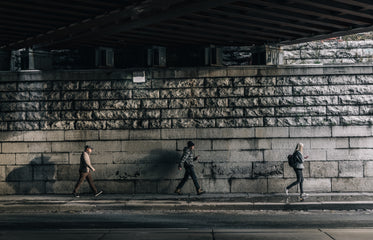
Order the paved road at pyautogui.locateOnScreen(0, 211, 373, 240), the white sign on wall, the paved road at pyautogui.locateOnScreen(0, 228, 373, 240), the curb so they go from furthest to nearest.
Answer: the white sign on wall < the curb < the paved road at pyautogui.locateOnScreen(0, 211, 373, 240) < the paved road at pyautogui.locateOnScreen(0, 228, 373, 240)

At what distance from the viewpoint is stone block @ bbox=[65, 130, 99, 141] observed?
14.0m

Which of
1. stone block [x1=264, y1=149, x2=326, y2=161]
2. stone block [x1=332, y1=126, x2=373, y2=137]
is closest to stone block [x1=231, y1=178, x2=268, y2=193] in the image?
stone block [x1=264, y1=149, x2=326, y2=161]

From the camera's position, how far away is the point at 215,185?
13711 millimetres

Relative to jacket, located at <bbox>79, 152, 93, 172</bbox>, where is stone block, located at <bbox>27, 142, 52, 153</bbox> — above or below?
above

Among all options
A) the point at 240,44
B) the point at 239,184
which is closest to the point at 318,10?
the point at 240,44

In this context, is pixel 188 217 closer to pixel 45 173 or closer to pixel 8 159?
pixel 45 173

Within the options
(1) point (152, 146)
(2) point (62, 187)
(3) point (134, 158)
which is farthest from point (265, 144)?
(2) point (62, 187)

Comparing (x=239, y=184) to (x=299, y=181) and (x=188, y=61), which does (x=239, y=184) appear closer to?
(x=299, y=181)

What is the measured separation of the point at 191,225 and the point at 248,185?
16.1 ft

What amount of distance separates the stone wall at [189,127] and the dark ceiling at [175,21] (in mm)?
1279

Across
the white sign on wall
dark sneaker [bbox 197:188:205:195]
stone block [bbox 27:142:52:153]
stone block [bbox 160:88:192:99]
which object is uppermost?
the white sign on wall

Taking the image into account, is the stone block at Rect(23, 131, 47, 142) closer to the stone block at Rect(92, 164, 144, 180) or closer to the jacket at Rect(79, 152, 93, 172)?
the jacket at Rect(79, 152, 93, 172)

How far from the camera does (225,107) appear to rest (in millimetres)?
13773

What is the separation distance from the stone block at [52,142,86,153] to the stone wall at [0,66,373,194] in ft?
0.11
